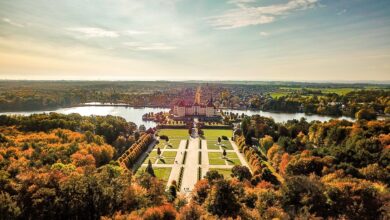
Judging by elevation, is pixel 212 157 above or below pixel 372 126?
below

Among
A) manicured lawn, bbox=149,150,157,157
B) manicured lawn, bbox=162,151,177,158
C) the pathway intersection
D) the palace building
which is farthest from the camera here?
the palace building

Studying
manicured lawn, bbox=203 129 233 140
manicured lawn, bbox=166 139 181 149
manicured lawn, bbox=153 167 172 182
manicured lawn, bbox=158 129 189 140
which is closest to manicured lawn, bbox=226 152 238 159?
manicured lawn, bbox=166 139 181 149

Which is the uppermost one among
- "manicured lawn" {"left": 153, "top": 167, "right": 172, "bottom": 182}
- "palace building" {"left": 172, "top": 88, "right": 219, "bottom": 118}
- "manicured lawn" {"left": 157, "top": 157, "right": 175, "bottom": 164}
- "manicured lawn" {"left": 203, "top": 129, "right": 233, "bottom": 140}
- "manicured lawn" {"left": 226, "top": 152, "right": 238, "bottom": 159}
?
"palace building" {"left": 172, "top": 88, "right": 219, "bottom": 118}

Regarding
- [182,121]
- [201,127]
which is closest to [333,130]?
[201,127]

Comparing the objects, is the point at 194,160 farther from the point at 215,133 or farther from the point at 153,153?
the point at 215,133

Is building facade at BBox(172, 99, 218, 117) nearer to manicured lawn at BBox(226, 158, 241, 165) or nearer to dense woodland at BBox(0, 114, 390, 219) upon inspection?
dense woodland at BBox(0, 114, 390, 219)

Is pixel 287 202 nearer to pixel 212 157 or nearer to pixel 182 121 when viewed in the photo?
pixel 212 157
